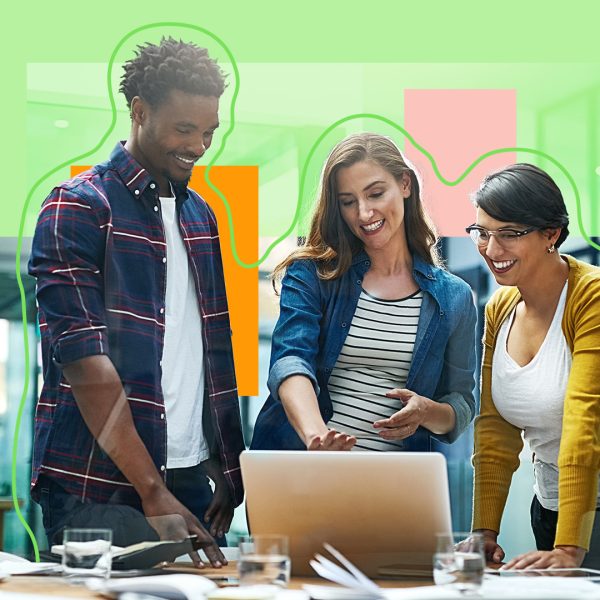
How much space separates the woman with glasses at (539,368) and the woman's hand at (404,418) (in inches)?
7.0

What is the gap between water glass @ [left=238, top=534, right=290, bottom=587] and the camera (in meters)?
1.88

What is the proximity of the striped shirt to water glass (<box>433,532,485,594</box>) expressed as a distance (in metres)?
0.86

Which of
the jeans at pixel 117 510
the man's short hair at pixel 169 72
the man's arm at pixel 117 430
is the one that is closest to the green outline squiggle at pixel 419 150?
the man's short hair at pixel 169 72

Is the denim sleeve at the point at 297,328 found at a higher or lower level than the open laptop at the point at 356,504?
higher

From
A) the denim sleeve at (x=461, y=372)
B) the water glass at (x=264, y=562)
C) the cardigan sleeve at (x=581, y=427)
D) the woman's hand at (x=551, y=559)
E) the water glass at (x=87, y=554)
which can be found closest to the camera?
the water glass at (x=264, y=562)

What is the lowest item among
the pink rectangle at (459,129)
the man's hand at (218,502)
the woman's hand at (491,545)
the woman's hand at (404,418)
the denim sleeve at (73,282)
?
the woman's hand at (491,545)

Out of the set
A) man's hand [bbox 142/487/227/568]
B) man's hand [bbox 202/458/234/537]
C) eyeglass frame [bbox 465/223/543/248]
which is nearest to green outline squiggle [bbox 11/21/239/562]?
man's hand [bbox 142/487/227/568]

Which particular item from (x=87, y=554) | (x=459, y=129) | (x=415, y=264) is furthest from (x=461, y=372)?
(x=87, y=554)

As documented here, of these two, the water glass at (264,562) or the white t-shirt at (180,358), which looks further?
the white t-shirt at (180,358)

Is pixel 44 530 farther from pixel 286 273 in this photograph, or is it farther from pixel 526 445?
pixel 526 445

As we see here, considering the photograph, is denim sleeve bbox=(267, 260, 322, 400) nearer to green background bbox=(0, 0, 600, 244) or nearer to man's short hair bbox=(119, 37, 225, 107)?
green background bbox=(0, 0, 600, 244)

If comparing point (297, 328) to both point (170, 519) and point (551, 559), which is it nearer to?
point (170, 519)

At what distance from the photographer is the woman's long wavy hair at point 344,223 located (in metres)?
2.90

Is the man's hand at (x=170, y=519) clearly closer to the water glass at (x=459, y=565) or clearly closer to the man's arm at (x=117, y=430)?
the man's arm at (x=117, y=430)
